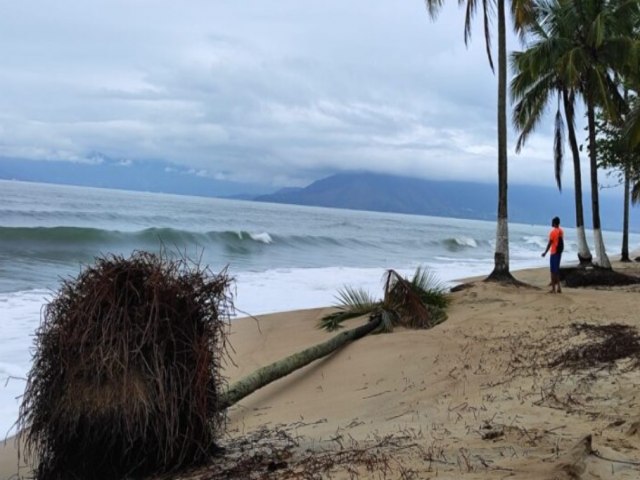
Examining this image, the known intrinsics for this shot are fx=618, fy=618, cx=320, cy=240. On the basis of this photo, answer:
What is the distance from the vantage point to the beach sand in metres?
3.76

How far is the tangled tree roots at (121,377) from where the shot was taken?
4410mm

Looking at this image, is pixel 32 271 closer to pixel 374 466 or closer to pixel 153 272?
pixel 153 272

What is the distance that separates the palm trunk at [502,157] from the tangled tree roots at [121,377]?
12.3m

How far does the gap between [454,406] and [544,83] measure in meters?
17.6

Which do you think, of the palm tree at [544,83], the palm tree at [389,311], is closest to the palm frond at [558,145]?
the palm tree at [544,83]

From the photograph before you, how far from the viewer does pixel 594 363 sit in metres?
6.25

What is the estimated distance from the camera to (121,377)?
443cm

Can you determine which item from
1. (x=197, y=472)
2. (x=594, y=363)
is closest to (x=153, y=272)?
(x=197, y=472)

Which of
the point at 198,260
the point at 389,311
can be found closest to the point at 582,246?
the point at 389,311

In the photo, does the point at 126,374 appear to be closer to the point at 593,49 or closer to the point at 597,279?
the point at 597,279

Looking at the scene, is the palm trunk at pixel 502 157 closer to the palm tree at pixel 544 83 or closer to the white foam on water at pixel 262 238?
the palm tree at pixel 544 83

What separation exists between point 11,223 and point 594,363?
36644 millimetres

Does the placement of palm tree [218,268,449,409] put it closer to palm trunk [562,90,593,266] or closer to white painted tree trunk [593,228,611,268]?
white painted tree trunk [593,228,611,268]

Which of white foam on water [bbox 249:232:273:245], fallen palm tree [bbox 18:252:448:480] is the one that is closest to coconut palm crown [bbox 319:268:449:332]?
fallen palm tree [bbox 18:252:448:480]
